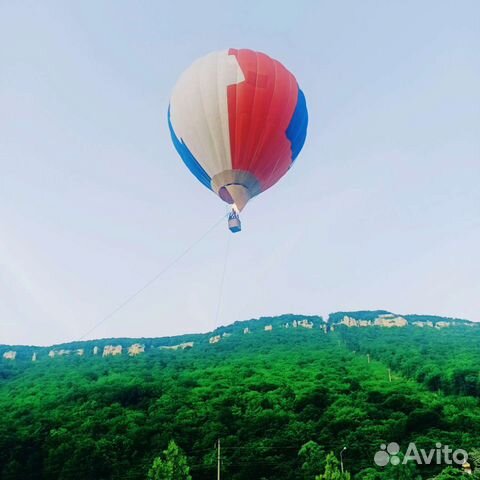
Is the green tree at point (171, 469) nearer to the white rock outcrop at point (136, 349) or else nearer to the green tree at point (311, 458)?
the green tree at point (311, 458)

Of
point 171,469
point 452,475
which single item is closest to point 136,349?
point 171,469

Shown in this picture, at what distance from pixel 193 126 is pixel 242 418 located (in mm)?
24921

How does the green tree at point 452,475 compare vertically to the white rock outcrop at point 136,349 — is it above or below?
below

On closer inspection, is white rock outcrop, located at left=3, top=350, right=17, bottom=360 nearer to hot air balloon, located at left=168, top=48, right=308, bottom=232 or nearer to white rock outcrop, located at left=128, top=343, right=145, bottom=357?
white rock outcrop, located at left=128, top=343, right=145, bottom=357

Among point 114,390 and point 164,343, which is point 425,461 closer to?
point 114,390

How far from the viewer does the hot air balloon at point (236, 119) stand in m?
15.4

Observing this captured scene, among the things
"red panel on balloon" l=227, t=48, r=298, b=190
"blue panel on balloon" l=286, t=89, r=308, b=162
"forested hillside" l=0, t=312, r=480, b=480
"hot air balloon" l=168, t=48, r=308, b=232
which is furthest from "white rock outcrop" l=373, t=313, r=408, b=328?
"red panel on balloon" l=227, t=48, r=298, b=190

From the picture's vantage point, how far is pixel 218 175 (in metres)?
16.1

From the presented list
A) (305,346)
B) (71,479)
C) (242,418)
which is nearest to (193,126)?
(71,479)

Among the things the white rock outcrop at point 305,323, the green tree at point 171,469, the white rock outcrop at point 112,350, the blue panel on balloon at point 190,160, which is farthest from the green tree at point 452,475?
the white rock outcrop at point 305,323

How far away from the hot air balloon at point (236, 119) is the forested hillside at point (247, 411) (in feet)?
52.4

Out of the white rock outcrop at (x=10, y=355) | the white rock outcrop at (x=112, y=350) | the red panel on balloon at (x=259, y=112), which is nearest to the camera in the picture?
the red panel on balloon at (x=259, y=112)

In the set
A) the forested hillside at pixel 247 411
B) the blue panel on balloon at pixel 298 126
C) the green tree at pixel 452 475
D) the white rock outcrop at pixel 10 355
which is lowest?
the green tree at pixel 452 475

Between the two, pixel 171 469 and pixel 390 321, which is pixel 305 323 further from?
pixel 171 469
